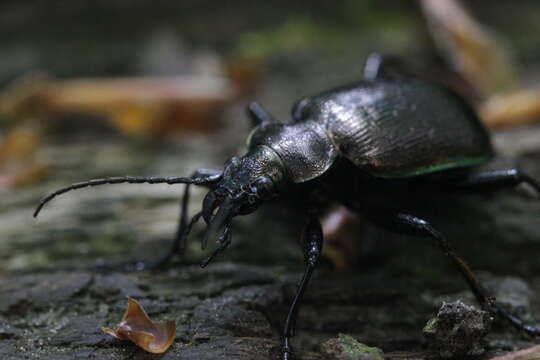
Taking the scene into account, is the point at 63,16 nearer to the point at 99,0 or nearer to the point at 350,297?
the point at 99,0

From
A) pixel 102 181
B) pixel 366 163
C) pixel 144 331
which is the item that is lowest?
pixel 144 331

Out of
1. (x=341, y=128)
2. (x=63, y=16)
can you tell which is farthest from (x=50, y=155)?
(x=63, y=16)

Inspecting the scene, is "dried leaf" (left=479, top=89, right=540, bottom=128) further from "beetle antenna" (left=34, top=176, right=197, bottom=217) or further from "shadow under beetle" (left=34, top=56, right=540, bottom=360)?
"beetle antenna" (left=34, top=176, right=197, bottom=217)

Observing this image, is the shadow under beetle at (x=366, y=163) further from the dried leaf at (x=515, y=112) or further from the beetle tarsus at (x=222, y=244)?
the dried leaf at (x=515, y=112)

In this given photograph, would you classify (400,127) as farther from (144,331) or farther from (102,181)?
(144,331)

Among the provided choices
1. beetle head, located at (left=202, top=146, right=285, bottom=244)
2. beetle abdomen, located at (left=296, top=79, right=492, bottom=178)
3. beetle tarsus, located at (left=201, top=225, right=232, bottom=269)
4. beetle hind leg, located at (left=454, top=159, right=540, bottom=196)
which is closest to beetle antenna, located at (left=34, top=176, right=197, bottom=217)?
beetle head, located at (left=202, top=146, right=285, bottom=244)

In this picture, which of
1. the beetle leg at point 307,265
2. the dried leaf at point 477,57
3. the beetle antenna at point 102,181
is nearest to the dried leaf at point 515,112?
the dried leaf at point 477,57

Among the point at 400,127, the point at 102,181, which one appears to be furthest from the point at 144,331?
the point at 400,127
